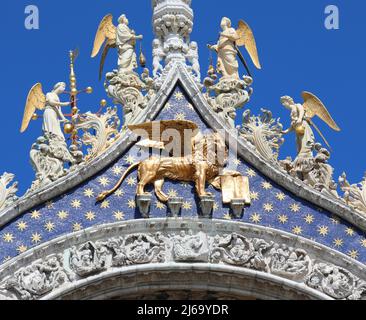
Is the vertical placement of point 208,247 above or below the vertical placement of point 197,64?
below

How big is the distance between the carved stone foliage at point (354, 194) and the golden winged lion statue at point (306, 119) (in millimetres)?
466

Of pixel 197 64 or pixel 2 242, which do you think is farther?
pixel 197 64

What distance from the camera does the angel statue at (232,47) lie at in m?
25.0

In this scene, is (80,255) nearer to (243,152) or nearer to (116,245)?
(116,245)

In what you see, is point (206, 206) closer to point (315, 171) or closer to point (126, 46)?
point (315, 171)

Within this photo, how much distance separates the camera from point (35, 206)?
23641mm

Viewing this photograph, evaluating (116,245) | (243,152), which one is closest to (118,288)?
(116,245)

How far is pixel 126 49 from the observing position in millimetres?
25094

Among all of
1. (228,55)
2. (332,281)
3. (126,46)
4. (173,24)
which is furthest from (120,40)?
(332,281)

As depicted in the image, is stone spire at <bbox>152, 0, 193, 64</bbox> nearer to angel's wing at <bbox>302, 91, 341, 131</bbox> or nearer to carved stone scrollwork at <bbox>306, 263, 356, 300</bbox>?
angel's wing at <bbox>302, 91, 341, 131</bbox>

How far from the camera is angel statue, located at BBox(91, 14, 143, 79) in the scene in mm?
24980

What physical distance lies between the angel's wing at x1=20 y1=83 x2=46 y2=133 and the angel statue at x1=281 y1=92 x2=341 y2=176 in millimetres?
2649

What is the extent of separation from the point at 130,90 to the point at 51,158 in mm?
1278

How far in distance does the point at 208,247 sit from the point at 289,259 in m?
0.85
